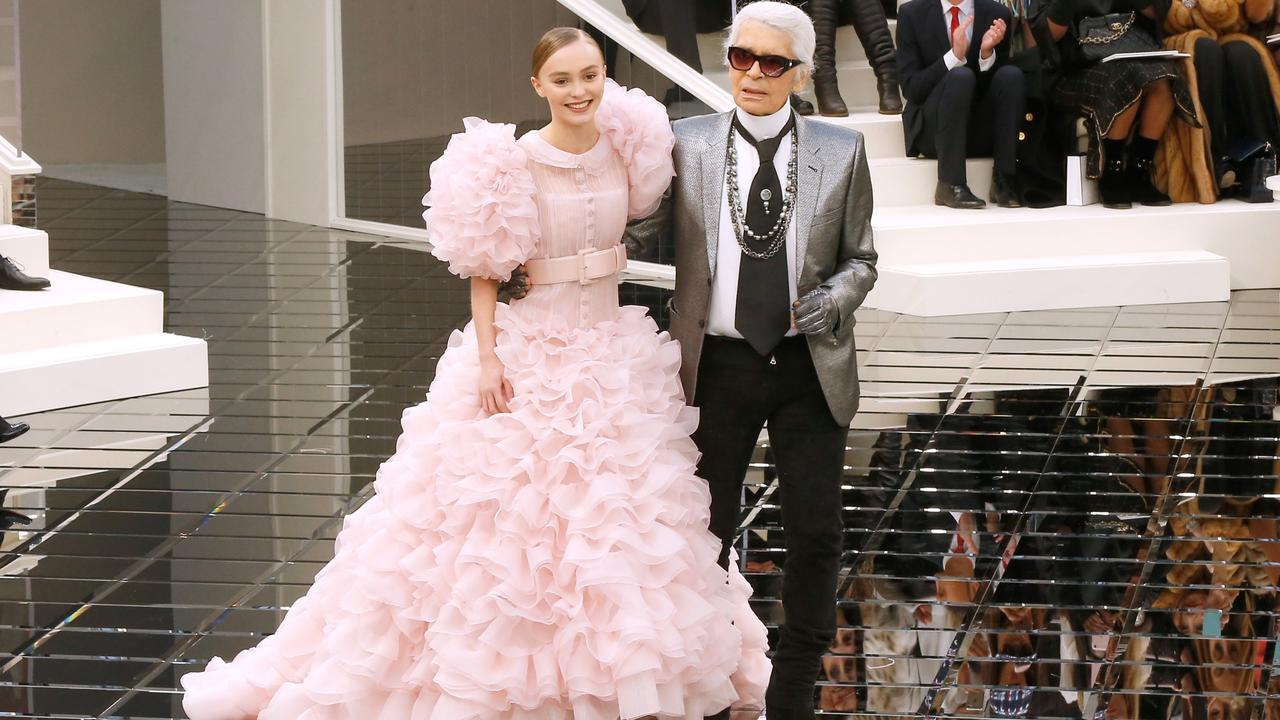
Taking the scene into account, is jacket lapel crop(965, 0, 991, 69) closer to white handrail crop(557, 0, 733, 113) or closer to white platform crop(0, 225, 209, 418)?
white handrail crop(557, 0, 733, 113)

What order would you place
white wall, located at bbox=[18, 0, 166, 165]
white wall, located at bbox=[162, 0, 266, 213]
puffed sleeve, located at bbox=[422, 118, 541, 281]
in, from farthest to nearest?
white wall, located at bbox=[18, 0, 166, 165], white wall, located at bbox=[162, 0, 266, 213], puffed sleeve, located at bbox=[422, 118, 541, 281]

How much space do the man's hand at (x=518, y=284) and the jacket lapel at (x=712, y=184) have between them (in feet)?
1.28

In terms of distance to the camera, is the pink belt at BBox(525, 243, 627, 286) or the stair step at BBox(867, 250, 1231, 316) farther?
the stair step at BBox(867, 250, 1231, 316)

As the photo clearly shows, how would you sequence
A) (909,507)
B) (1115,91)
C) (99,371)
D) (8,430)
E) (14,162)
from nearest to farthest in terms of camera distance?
(909,507)
(8,430)
(99,371)
(14,162)
(1115,91)

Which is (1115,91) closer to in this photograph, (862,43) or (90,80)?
(862,43)

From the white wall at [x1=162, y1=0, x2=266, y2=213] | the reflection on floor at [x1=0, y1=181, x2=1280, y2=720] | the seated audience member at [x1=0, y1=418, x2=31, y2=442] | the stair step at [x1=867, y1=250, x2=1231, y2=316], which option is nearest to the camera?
the reflection on floor at [x1=0, y1=181, x2=1280, y2=720]

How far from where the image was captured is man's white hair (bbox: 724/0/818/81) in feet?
11.0

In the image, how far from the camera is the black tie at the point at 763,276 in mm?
3436

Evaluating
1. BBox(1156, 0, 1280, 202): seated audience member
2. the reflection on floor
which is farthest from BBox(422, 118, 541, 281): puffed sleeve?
BBox(1156, 0, 1280, 202): seated audience member

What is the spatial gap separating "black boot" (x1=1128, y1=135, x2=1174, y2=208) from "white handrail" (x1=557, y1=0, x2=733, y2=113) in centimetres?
222

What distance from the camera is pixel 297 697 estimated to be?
11.7 ft

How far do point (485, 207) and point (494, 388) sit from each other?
1.24 ft

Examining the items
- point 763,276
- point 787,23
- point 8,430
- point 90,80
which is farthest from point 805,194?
point 90,80

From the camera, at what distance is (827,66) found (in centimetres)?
955
